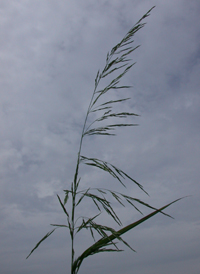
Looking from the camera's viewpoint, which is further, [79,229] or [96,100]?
[96,100]

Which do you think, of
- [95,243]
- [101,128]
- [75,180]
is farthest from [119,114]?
[95,243]

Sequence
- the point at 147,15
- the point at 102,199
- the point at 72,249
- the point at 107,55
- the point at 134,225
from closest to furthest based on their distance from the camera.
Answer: the point at 134,225, the point at 72,249, the point at 102,199, the point at 147,15, the point at 107,55

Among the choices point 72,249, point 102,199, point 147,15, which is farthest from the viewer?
point 147,15

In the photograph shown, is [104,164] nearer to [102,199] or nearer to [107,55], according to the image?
[102,199]

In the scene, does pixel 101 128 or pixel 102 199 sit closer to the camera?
pixel 102 199

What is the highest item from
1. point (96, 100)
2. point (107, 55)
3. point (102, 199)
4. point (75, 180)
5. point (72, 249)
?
point (107, 55)

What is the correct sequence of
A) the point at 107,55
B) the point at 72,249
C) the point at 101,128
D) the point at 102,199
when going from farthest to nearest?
the point at 107,55, the point at 101,128, the point at 102,199, the point at 72,249

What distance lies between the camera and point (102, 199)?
1472 millimetres

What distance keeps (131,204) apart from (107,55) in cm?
118

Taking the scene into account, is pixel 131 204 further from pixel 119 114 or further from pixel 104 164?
pixel 119 114

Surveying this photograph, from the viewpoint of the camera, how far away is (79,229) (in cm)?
146

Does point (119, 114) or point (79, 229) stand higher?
point (119, 114)

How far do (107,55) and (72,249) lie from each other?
1390 millimetres

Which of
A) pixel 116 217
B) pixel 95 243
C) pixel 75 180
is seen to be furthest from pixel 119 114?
pixel 95 243
